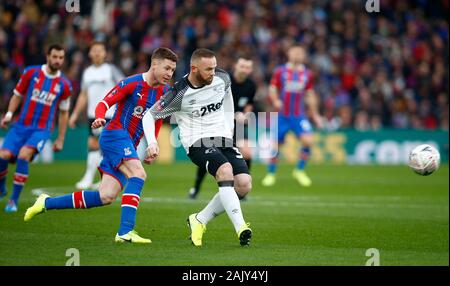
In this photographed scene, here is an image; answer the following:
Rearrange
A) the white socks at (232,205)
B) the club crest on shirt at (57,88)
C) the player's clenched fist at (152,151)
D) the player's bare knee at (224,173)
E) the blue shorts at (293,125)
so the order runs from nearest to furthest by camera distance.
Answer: the player's clenched fist at (152,151)
the white socks at (232,205)
the player's bare knee at (224,173)
the club crest on shirt at (57,88)
the blue shorts at (293,125)

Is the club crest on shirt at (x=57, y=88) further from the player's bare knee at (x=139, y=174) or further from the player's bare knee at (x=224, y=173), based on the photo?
the player's bare knee at (x=224, y=173)

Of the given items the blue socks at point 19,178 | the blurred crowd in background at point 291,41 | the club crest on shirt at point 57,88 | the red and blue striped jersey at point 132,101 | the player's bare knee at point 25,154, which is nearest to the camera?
the red and blue striped jersey at point 132,101

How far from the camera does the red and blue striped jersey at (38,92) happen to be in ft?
39.3

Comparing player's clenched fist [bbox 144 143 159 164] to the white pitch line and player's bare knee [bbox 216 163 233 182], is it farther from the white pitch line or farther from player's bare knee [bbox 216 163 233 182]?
the white pitch line

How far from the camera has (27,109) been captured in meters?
12.1

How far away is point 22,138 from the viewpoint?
12.0m

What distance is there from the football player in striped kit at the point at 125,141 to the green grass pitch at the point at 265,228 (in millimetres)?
421

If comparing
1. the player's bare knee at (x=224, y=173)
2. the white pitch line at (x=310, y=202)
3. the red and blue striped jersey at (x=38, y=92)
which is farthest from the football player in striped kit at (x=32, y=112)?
the player's bare knee at (x=224, y=173)

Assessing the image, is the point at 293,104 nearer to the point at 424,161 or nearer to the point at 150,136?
the point at 424,161

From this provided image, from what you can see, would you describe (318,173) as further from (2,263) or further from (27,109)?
(2,263)

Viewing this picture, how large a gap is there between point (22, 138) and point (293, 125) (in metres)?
7.37

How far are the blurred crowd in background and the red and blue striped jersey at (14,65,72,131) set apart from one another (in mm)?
10066
